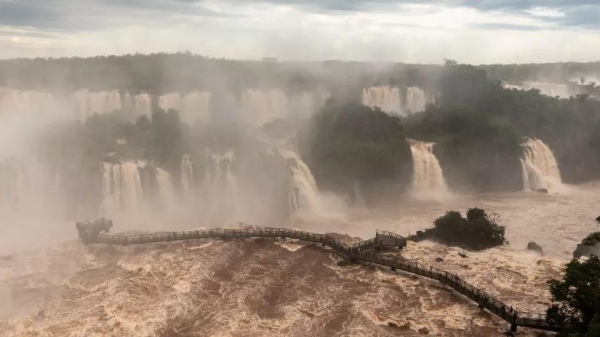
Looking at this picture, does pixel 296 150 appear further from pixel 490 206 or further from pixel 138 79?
pixel 138 79

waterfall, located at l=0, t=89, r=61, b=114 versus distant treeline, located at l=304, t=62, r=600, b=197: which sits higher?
waterfall, located at l=0, t=89, r=61, b=114

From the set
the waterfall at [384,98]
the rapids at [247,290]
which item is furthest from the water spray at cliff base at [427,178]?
the waterfall at [384,98]

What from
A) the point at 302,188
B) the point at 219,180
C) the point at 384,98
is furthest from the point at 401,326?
the point at 384,98

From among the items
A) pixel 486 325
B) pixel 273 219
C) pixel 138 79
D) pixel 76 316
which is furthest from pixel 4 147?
pixel 486 325

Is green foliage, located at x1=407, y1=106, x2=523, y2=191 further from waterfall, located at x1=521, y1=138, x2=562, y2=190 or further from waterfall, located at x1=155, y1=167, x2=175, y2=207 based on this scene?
waterfall, located at x1=155, y1=167, x2=175, y2=207

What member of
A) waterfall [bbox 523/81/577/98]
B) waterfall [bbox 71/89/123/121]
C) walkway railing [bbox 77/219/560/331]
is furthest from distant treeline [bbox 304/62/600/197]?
waterfall [bbox 71/89/123/121]

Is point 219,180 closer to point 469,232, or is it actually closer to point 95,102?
point 95,102

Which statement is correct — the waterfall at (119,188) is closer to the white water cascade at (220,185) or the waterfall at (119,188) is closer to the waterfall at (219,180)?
the white water cascade at (220,185)
